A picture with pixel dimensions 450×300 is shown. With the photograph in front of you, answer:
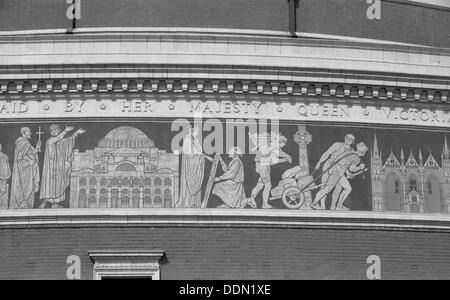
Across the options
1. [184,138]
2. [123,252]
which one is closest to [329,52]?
[184,138]

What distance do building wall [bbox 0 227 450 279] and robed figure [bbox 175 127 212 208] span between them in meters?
0.52

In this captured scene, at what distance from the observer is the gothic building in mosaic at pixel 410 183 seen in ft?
72.6

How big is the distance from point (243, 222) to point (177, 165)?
5.17 feet

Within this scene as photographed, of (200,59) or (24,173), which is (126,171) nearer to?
(24,173)

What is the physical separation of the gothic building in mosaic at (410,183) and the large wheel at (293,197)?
139 centimetres

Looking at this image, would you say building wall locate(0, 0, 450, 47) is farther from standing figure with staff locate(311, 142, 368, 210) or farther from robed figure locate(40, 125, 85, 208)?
standing figure with staff locate(311, 142, 368, 210)

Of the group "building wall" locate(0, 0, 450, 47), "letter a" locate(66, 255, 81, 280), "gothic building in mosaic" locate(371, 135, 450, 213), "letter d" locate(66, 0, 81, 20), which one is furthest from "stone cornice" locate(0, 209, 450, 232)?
"letter d" locate(66, 0, 81, 20)

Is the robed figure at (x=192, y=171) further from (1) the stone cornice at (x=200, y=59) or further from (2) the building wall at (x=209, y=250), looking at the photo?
(1) the stone cornice at (x=200, y=59)

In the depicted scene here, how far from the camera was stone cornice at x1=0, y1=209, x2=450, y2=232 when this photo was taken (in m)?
21.3

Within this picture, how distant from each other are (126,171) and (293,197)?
120 inches

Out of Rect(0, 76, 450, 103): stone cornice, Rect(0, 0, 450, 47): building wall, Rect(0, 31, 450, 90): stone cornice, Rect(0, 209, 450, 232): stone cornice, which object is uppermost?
Rect(0, 0, 450, 47): building wall

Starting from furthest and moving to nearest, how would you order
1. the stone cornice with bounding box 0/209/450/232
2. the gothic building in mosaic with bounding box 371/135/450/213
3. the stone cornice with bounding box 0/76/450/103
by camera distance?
the gothic building in mosaic with bounding box 371/135/450/213, the stone cornice with bounding box 0/76/450/103, the stone cornice with bounding box 0/209/450/232

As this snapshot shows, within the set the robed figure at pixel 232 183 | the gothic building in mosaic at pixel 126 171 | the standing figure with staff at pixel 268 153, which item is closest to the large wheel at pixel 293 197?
the standing figure with staff at pixel 268 153
